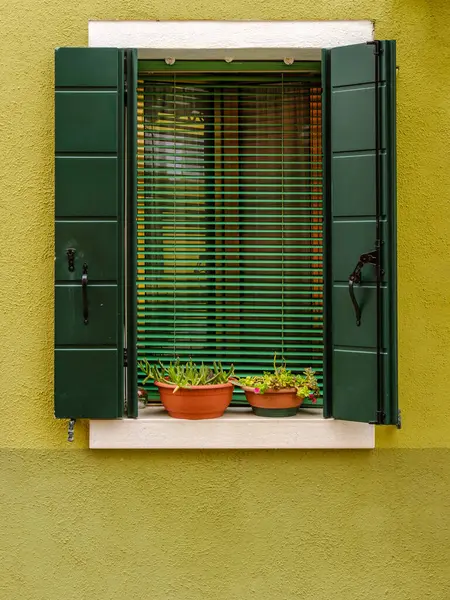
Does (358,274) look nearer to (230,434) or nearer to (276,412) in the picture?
(276,412)

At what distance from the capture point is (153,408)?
306 cm

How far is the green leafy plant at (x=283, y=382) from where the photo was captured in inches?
113

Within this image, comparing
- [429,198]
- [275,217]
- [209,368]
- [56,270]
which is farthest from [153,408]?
[429,198]

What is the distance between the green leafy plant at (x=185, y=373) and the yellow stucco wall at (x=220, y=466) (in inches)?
13.6

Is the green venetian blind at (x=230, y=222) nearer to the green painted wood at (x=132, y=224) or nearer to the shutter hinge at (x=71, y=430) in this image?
the green painted wood at (x=132, y=224)

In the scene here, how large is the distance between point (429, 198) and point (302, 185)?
610mm

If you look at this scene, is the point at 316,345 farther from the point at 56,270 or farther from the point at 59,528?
the point at 59,528

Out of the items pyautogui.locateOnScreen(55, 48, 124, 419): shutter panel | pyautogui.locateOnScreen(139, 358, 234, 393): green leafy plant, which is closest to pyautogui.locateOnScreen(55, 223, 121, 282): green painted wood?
pyautogui.locateOnScreen(55, 48, 124, 419): shutter panel

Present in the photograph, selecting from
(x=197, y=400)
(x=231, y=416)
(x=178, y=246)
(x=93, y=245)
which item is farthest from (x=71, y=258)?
(x=231, y=416)

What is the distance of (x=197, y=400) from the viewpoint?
284cm

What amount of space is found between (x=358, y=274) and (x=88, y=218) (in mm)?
1253

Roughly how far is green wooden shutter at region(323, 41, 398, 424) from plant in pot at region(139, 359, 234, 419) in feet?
1.71

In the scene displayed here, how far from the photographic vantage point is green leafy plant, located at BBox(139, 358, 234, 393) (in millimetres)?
2887

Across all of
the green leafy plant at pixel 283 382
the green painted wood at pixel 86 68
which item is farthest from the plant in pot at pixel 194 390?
the green painted wood at pixel 86 68
